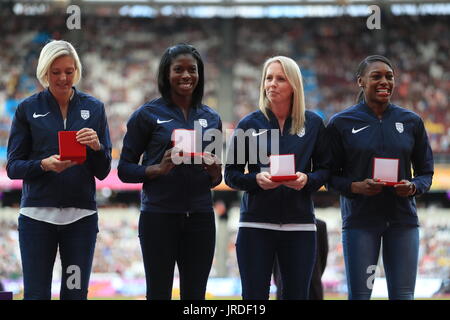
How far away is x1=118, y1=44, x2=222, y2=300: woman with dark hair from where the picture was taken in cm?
425

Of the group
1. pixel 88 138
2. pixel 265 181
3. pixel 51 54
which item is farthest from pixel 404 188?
pixel 51 54

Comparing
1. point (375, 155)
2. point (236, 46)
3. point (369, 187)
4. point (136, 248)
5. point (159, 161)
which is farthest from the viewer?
point (236, 46)

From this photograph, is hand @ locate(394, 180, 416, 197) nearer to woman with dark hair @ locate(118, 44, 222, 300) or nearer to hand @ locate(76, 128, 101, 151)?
woman with dark hair @ locate(118, 44, 222, 300)

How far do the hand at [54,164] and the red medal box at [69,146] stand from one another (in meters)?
0.03

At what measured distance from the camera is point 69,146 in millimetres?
4164

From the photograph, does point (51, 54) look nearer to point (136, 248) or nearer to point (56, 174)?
point (56, 174)

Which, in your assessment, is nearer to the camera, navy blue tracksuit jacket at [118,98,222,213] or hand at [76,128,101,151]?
hand at [76,128,101,151]

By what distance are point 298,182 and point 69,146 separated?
1.34 metres

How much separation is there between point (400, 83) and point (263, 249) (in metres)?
15.9

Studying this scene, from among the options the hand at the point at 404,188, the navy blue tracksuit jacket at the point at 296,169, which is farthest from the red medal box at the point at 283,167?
the hand at the point at 404,188

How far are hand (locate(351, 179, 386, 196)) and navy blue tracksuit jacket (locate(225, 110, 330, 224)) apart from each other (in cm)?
21

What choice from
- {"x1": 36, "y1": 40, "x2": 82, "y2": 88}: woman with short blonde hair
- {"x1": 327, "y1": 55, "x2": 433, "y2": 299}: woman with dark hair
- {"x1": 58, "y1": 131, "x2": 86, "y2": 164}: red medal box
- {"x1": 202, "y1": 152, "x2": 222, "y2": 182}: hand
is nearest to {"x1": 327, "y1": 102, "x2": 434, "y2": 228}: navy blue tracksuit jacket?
{"x1": 327, "y1": 55, "x2": 433, "y2": 299}: woman with dark hair

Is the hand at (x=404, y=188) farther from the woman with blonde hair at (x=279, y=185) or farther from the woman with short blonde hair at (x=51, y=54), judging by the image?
the woman with short blonde hair at (x=51, y=54)

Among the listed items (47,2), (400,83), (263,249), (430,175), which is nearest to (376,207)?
(430,175)
